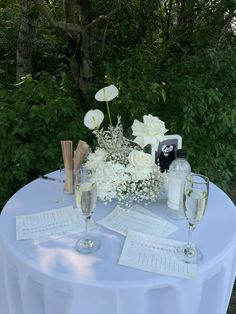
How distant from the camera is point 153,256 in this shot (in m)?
1.23

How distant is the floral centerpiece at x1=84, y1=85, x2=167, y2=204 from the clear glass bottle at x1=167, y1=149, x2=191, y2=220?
72mm

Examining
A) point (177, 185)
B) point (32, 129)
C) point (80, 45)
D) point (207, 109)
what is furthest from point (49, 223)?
point (80, 45)

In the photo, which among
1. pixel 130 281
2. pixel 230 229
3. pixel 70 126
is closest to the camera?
pixel 130 281

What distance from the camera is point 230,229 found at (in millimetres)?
1385

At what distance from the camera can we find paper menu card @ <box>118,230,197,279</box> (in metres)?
1.17

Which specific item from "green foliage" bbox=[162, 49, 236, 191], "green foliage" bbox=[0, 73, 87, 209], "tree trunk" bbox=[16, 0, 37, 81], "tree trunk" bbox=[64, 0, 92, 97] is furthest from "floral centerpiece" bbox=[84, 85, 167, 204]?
"tree trunk" bbox=[16, 0, 37, 81]

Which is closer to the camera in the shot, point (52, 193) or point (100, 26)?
point (52, 193)

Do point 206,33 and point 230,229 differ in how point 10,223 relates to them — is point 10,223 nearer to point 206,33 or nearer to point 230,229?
point 230,229

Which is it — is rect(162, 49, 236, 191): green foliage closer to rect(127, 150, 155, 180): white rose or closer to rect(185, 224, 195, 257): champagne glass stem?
rect(127, 150, 155, 180): white rose

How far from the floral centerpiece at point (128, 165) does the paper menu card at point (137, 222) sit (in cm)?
6

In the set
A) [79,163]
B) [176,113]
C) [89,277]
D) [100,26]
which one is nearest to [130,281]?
[89,277]

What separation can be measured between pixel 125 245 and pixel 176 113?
1448 mm

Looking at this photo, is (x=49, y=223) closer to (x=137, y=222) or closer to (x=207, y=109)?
(x=137, y=222)

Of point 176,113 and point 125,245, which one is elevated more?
point 176,113
